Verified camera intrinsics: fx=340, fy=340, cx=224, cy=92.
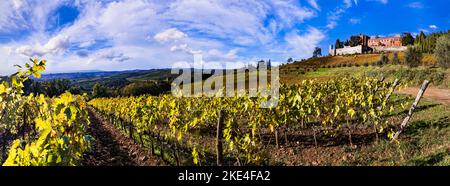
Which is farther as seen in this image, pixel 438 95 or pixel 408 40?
pixel 408 40

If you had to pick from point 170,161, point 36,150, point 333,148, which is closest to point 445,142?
point 333,148

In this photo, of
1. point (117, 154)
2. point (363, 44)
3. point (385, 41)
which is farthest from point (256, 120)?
point (385, 41)

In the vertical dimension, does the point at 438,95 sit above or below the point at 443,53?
below

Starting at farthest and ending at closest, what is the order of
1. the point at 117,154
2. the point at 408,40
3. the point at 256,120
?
the point at 408,40 → the point at 117,154 → the point at 256,120

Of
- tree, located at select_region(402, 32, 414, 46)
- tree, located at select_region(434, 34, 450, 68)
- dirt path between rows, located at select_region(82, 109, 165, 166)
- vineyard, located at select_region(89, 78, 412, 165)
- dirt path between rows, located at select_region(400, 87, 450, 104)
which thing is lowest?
dirt path between rows, located at select_region(82, 109, 165, 166)

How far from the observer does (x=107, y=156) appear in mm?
10797

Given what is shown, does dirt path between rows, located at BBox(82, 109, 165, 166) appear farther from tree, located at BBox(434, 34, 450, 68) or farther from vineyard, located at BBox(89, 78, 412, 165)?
tree, located at BBox(434, 34, 450, 68)

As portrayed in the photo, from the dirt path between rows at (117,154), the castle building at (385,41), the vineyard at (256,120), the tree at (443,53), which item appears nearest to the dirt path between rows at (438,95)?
the vineyard at (256,120)

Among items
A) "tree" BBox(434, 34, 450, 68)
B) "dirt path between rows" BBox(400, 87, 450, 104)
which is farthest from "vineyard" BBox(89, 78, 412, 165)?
"tree" BBox(434, 34, 450, 68)

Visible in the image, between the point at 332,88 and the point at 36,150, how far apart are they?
15.1 metres

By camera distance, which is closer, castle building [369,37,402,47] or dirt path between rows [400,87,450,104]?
dirt path between rows [400,87,450,104]

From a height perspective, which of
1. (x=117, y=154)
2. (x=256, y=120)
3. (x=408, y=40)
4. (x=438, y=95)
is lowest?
(x=117, y=154)

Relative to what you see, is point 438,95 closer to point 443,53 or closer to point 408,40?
point 443,53
